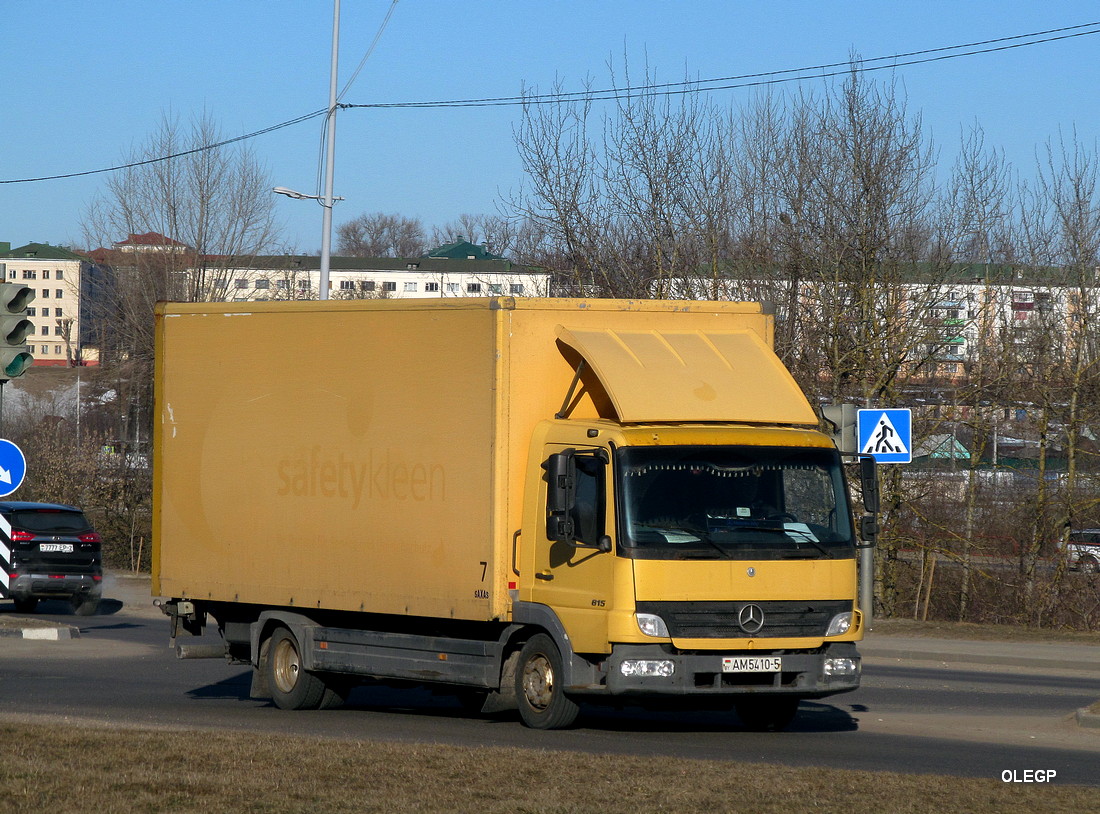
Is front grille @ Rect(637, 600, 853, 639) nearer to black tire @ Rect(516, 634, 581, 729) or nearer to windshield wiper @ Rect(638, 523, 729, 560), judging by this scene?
windshield wiper @ Rect(638, 523, 729, 560)

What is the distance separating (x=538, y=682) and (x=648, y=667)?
1.13 meters

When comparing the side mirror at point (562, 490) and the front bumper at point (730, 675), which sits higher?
the side mirror at point (562, 490)

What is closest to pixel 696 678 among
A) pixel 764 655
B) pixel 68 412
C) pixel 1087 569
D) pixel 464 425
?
pixel 764 655

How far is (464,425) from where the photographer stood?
1134 centimetres

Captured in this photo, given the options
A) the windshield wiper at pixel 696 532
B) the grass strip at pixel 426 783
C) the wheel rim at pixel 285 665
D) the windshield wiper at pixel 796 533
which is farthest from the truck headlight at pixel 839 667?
the wheel rim at pixel 285 665

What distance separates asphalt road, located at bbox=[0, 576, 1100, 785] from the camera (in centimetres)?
1039

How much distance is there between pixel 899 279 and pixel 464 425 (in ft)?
51.1

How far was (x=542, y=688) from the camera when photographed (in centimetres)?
1116

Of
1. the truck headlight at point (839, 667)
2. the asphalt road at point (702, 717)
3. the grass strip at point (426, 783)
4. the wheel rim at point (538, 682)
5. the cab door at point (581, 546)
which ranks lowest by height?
the asphalt road at point (702, 717)

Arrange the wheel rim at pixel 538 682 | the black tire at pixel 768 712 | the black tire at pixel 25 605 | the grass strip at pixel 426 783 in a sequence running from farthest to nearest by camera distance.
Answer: the black tire at pixel 25 605
the black tire at pixel 768 712
the wheel rim at pixel 538 682
the grass strip at pixel 426 783

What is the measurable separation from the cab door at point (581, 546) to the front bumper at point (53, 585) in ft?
51.3

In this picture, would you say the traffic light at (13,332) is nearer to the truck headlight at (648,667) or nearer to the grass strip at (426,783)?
the grass strip at (426,783)

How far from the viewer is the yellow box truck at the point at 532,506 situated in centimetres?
1061

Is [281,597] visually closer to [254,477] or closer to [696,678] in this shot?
[254,477]
